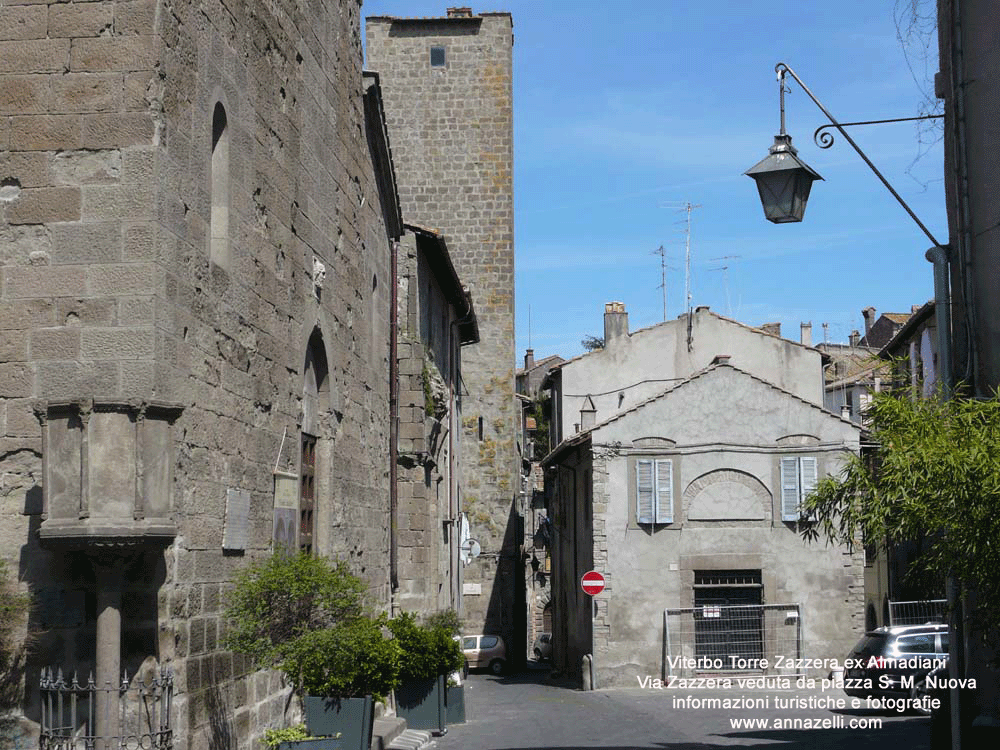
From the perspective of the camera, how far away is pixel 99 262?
8.16 metres

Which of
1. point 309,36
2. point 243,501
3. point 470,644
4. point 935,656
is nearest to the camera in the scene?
point 243,501

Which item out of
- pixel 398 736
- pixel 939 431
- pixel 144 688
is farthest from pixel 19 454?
pixel 398 736

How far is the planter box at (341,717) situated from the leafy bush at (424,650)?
4421 mm

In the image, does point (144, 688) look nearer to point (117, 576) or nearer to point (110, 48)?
point (117, 576)

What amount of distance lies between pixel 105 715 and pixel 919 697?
43.5ft

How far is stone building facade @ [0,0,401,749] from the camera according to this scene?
774 centimetres

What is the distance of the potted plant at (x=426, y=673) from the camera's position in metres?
16.1

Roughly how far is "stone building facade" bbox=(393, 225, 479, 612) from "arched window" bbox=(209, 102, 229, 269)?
8.82 m

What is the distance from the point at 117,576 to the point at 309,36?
668 centimetres

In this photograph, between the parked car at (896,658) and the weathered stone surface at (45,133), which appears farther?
the parked car at (896,658)

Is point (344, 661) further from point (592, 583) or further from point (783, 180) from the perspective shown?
point (592, 583)

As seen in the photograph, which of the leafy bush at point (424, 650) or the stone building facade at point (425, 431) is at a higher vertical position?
the stone building facade at point (425, 431)

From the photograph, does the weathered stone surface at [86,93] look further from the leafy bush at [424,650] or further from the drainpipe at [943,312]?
the leafy bush at [424,650]

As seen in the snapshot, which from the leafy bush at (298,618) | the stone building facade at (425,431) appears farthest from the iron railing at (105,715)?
the stone building facade at (425,431)
